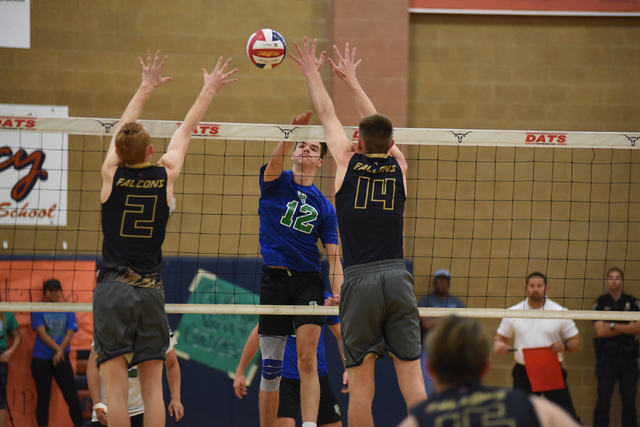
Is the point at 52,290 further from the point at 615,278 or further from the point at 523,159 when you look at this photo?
the point at 615,278

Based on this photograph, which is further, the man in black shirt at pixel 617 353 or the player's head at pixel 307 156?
the man in black shirt at pixel 617 353

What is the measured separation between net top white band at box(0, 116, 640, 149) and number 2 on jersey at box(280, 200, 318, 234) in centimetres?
57

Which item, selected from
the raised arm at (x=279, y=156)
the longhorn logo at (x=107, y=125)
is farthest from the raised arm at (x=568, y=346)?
the longhorn logo at (x=107, y=125)

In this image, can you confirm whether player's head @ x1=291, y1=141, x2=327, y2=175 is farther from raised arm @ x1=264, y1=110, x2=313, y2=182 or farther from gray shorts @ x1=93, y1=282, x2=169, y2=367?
gray shorts @ x1=93, y1=282, x2=169, y2=367

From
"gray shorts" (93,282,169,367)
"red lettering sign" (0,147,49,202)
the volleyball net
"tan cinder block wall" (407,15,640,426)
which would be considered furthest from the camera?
"tan cinder block wall" (407,15,640,426)

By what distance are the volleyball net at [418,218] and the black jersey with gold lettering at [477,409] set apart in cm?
635

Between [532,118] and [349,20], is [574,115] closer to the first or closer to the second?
[532,118]

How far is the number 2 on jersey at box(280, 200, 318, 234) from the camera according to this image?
5281 mm

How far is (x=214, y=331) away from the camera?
27.8 feet

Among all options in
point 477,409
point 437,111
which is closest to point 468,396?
point 477,409

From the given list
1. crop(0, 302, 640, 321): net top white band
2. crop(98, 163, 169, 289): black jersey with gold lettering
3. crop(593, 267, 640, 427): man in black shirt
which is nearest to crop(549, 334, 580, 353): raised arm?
crop(593, 267, 640, 427): man in black shirt

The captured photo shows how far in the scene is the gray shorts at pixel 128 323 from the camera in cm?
379

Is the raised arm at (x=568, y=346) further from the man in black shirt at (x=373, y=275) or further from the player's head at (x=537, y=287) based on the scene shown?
the man in black shirt at (x=373, y=275)

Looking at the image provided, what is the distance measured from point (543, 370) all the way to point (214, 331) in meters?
4.15
